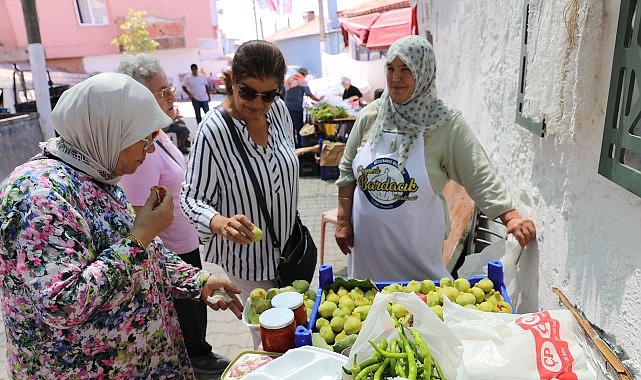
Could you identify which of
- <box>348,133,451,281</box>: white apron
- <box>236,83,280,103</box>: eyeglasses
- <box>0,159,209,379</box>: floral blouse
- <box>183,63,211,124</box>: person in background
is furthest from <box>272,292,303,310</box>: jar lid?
<box>183,63,211,124</box>: person in background

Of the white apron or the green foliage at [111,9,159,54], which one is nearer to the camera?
the white apron

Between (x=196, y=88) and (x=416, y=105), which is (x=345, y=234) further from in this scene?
(x=196, y=88)

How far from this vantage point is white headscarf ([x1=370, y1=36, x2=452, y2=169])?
7.22 ft

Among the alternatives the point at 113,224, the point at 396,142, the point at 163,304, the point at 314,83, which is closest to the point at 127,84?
the point at 113,224

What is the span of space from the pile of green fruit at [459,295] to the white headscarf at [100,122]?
1.12m

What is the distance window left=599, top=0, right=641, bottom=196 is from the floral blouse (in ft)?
4.94

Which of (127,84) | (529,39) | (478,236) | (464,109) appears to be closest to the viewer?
(127,84)

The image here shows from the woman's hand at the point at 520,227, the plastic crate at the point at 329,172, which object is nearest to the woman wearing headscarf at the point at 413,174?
the woman's hand at the point at 520,227

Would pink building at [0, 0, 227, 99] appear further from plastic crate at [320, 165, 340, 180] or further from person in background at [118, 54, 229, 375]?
person in background at [118, 54, 229, 375]

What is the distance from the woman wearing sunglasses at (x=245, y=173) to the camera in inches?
80.7

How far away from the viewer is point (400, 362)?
1271mm

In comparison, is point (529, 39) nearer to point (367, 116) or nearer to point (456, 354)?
point (367, 116)

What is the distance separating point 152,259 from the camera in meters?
1.68

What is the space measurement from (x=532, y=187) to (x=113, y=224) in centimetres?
183
